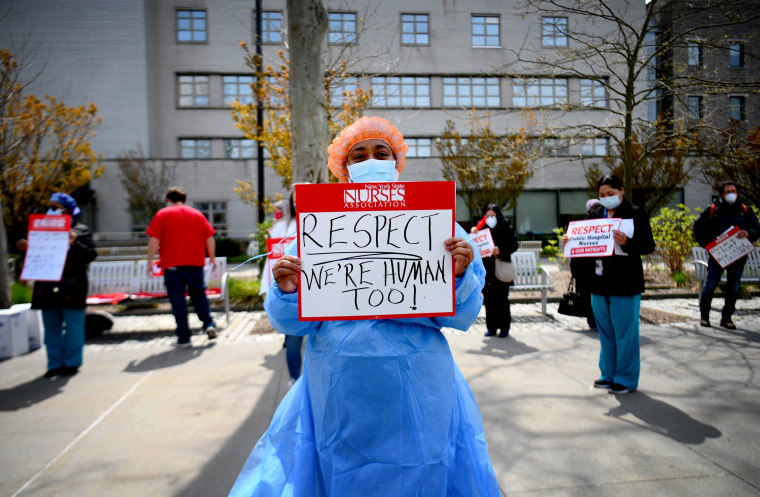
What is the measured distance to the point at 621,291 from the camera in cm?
414

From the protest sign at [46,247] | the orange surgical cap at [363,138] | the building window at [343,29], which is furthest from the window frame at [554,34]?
the protest sign at [46,247]

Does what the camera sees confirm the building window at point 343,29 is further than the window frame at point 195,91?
No

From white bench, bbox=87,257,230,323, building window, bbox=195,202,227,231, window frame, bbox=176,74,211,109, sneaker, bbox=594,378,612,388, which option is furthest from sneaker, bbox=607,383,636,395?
window frame, bbox=176,74,211,109

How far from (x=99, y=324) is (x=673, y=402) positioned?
7.59 metres

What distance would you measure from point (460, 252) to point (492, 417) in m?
2.55

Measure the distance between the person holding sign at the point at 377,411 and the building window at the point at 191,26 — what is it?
30.0 meters

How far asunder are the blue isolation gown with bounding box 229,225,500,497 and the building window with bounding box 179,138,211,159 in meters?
28.5

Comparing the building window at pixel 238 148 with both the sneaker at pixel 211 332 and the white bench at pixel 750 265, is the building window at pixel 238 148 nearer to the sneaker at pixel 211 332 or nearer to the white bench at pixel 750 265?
the sneaker at pixel 211 332

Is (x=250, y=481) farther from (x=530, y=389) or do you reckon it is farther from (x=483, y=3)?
(x=483, y=3)

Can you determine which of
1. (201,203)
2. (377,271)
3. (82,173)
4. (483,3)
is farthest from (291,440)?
(201,203)

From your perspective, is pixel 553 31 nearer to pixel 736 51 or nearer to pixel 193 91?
pixel 736 51

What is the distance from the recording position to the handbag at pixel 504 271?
6.43 meters

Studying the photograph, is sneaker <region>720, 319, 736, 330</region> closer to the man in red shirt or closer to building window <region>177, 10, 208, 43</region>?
the man in red shirt

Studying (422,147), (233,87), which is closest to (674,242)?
(422,147)
